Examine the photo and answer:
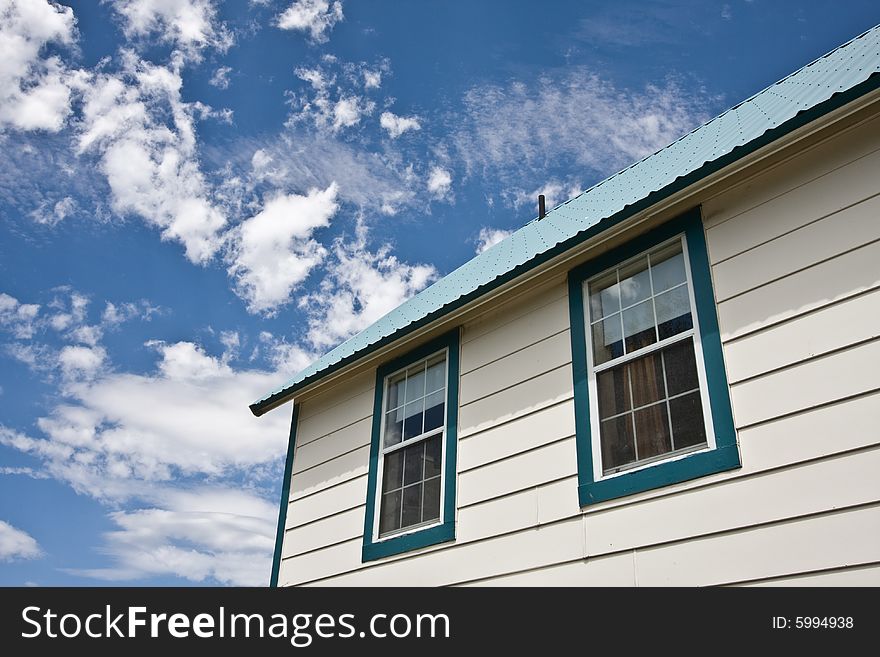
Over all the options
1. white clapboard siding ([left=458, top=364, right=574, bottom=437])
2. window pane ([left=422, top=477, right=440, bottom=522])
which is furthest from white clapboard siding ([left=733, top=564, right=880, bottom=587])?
window pane ([left=422, top=477, right=440, bottom=522])

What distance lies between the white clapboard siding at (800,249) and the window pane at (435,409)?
2933 mm

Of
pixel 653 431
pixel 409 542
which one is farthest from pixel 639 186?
pixel 409 542

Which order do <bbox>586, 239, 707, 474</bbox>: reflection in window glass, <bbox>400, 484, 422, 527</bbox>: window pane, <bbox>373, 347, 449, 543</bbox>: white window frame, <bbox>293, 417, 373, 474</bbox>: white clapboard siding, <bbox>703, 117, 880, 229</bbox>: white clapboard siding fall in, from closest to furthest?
<bbox>703, 117, 880, 229</bbox>: white clapboard siding, <bbox>586, 239, 707, 474</bbox>: reflection in window glass, <bbox>373, 347, 449, 543</bbox>: white window frame, <bbox>400, 484, 422, 527</bbox>: window pane, <bbox>293, 417, 373, 474</bbox>: white clapboard siding

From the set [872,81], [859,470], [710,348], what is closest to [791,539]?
[859,470]

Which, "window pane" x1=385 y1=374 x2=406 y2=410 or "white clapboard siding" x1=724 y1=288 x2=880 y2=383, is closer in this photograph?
"white clapboard siding" x1=724 y1=288 x2=880 y2=383

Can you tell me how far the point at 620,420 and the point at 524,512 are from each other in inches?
41.6

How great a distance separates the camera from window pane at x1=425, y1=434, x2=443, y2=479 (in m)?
7.29

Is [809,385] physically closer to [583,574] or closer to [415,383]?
[583,574]

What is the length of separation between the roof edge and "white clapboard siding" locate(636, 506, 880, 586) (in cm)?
243

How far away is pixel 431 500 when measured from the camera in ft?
23.6

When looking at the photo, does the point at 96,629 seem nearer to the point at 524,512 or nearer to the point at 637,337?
the point at 524,512

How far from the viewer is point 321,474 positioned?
8.56 m

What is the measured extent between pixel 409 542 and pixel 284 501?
7.91 ft

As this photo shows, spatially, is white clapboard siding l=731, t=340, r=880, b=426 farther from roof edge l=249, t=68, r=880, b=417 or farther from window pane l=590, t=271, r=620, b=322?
roof edge l=249, t=68, r=880, b=417
